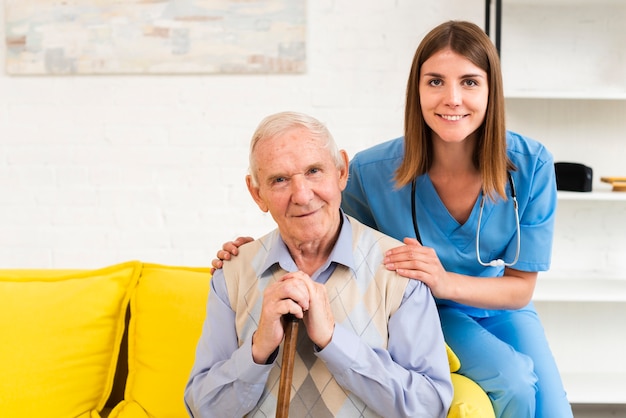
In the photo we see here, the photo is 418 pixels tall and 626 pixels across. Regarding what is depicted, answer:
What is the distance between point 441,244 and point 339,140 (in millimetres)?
1445

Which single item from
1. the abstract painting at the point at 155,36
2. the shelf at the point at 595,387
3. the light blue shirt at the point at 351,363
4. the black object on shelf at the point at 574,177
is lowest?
the shelf at the point at 595,387

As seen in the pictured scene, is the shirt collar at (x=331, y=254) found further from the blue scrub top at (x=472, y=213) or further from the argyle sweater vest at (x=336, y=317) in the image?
the blue scrub top at (x=472, y=213)

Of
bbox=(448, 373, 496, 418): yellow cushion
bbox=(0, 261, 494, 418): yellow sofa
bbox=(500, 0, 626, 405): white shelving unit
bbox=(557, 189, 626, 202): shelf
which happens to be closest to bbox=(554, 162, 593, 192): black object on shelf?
bbox=(557, 189, 626, 202): shelf

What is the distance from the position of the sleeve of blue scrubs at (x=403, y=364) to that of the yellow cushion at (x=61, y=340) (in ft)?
3.02

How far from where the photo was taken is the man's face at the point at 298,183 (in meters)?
1.62

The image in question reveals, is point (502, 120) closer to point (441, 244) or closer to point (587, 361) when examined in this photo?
point (441, 244)

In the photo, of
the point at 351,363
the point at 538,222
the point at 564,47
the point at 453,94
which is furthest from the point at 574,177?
the point at 351,363

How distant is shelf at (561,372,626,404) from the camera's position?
10.5ft

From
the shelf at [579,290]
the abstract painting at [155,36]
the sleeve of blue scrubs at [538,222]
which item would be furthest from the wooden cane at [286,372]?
the abstract painting at [155,36]

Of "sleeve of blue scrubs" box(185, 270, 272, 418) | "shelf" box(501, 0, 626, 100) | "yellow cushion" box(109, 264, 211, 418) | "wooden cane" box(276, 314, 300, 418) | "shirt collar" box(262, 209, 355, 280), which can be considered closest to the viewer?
"wooden cane" box(276, 314, 300, 418)

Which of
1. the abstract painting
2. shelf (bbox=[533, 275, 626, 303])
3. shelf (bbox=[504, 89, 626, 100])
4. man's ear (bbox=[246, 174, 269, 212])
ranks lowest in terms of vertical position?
shelf (bbox=[533, 275, 626, 303])

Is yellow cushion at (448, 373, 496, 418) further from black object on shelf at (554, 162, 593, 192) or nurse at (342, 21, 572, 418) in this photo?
black object on shelf at (554, 162, 593, 192)

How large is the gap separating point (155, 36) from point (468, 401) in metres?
2.41

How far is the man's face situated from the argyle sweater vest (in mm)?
119
